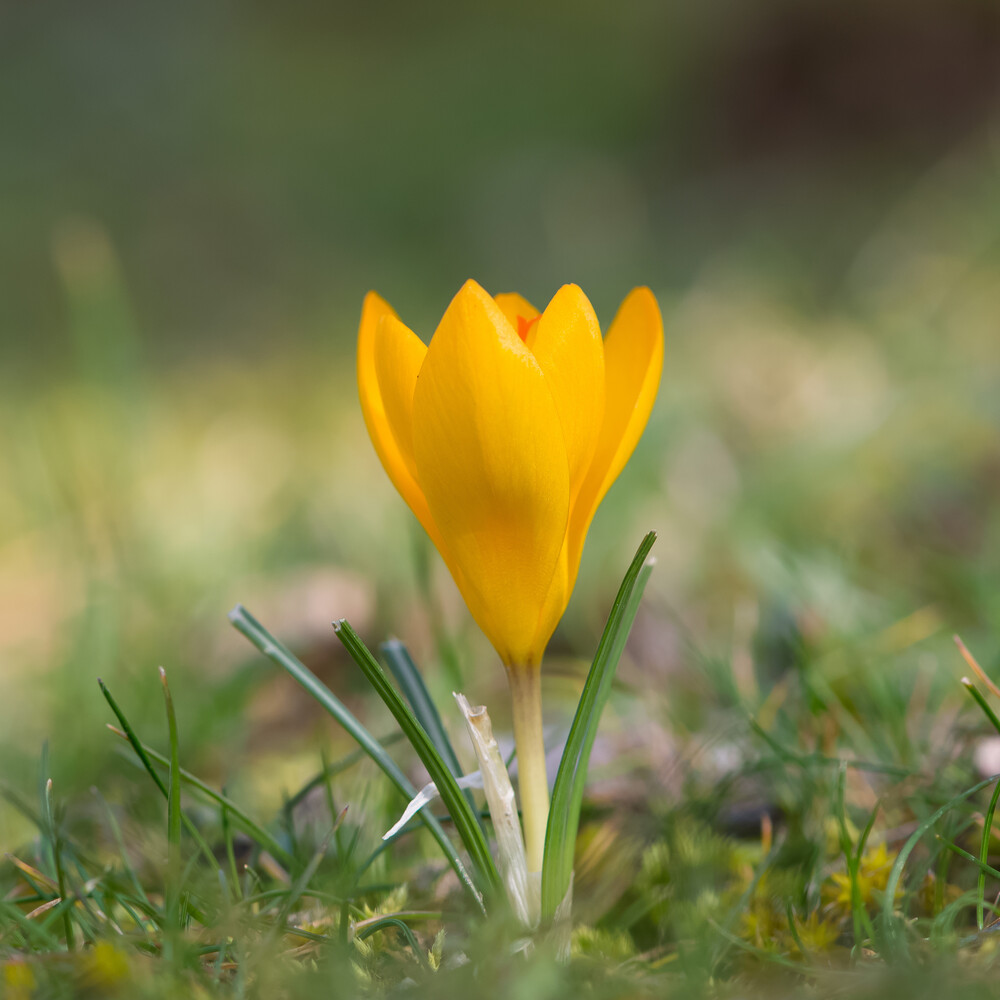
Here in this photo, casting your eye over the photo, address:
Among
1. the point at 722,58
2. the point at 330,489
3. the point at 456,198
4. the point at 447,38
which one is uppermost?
the point at 447,38

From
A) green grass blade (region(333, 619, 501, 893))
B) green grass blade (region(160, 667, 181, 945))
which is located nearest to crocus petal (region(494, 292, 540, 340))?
green grass blade (region(333, 619, 501, 893))

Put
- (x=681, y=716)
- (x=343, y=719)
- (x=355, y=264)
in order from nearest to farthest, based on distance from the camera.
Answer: (x=343, y=719) < (x=681, y=716) < (x=355, y=264)

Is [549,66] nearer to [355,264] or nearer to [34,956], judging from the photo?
[355,264]

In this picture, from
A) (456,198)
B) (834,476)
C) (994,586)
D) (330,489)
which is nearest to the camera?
(994,586)

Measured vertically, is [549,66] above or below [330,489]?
above

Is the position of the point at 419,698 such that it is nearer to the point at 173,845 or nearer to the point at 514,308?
the point at 173,845

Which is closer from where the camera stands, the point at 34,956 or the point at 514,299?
the point at 34,956

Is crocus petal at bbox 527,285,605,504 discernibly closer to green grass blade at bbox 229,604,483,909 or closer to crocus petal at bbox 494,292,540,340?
crocus petal at bbox 494,292,540,340

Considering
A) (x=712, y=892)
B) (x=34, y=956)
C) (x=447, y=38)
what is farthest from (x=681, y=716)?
(x=447, y=38)
